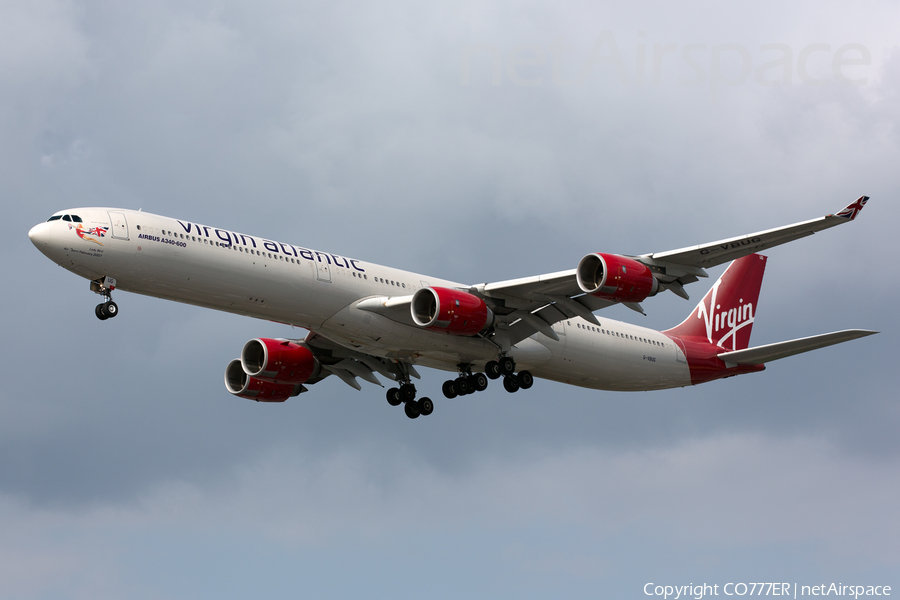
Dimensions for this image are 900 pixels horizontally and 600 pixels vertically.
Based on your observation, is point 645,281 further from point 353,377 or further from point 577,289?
point 353,377

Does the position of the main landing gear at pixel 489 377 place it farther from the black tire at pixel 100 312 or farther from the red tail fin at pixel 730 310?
the black tire at pixel 100 312

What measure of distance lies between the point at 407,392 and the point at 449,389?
342 centimetres

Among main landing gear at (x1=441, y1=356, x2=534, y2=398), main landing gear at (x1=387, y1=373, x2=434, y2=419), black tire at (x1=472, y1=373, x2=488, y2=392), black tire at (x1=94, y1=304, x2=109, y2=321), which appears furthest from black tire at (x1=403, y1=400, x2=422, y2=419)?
black tire at (x1=94, y1=304, x2=109, y2=321)

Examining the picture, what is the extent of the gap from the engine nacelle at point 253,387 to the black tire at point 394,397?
184 inches

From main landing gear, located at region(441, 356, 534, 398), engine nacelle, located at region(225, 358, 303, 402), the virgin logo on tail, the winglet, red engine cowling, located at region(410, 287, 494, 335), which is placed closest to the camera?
the winglet

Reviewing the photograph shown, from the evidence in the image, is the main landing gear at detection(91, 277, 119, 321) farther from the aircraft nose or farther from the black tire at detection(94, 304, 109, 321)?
the aircraft nose

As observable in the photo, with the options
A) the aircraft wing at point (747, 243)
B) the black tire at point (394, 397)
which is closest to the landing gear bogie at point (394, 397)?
the black tire at point (394, 397)

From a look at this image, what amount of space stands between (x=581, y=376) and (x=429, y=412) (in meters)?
7.57

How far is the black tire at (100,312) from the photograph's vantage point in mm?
34656

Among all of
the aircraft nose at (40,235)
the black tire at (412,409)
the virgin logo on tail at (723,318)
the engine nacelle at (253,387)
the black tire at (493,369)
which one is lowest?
the black tire at (412,409)

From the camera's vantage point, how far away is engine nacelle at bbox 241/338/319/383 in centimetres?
4541

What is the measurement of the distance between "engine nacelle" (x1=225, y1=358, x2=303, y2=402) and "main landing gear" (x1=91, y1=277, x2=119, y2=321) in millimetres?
12918

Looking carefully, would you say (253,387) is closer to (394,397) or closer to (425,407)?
(394,397)

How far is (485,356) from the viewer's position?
142ft
